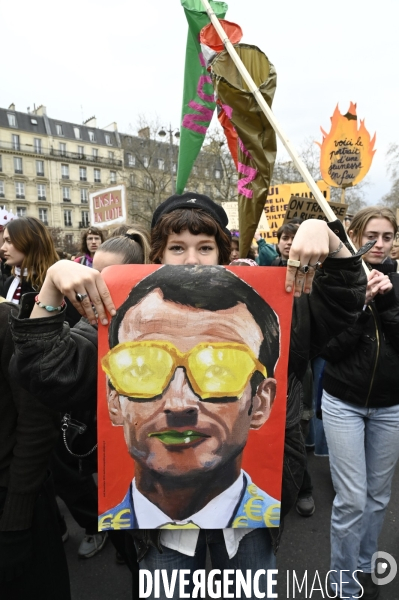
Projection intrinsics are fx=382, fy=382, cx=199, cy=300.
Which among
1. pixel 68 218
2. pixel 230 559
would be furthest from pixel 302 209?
pixel 68 218

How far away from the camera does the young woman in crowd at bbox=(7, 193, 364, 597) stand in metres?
1.08

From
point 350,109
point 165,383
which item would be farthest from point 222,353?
point 350,109

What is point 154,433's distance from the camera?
1.16 m

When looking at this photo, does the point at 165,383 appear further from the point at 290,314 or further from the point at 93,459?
the point at 93,459

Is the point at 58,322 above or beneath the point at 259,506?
above

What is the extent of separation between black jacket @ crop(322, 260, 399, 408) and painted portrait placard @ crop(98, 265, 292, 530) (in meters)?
0.87

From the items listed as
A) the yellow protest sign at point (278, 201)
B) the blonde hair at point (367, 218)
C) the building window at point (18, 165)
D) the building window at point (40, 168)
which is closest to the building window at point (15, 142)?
the building window at point (18, 165)

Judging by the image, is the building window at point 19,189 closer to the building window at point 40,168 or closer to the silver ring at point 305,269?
the building window at point 40,168

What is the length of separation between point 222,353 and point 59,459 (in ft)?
4.82

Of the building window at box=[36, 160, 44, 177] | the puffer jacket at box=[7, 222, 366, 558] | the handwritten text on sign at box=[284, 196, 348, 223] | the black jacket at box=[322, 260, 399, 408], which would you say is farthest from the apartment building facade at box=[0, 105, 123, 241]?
the puffer jacket at box=[7, 222, 366, 558]

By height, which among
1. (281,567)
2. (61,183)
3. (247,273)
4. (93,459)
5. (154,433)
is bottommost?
(281,567)

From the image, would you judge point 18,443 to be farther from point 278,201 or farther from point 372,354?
point 278,201

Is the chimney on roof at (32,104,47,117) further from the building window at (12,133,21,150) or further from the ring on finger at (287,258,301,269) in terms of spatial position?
the ring on finger at (287,258,301,269)

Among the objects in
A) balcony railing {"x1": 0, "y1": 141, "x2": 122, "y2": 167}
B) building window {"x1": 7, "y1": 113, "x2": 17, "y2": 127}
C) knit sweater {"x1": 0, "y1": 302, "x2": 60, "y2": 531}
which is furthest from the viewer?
building window {"x1": 7, "y1": 113, "x2": 17, "y2": 127}
